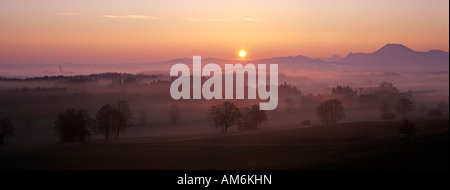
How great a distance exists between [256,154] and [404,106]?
38.8 m

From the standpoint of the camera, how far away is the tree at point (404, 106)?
218 ft

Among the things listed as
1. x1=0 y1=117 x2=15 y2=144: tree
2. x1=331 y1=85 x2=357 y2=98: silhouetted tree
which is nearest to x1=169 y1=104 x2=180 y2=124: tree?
x1=331 y1=85 x2=357 y2=98: silhouetted tree

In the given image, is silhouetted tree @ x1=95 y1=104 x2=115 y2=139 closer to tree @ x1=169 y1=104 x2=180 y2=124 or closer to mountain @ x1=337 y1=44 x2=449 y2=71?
tree @ x1=169 y1=104 x2=180 y2=124

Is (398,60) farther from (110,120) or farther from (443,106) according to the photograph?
(110,120)

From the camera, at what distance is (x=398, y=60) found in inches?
2419

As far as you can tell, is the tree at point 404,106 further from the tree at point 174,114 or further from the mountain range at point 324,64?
the tree at point 174,114

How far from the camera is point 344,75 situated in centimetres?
6788

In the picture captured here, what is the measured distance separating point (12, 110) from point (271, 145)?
36.9 m

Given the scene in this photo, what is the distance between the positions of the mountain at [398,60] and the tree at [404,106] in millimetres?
5030

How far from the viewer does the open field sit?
2866cm

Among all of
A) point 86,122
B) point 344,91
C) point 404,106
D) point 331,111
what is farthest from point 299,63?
point 86,122
